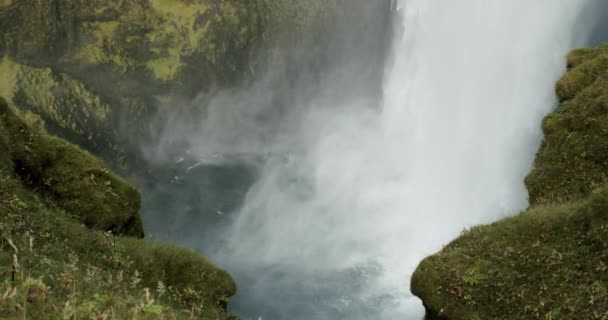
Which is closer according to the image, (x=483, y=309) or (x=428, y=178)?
(x=483, y=309)

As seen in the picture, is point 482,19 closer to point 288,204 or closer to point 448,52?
point 448,52

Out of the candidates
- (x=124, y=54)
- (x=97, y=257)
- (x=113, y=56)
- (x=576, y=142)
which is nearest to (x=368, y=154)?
(x=124, y=54)

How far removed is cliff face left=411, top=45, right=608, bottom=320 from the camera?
37.4ft

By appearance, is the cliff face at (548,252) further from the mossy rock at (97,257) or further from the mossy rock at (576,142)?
the mossy rock at (97,257)

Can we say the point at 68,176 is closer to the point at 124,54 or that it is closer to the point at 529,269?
the point at 529,269

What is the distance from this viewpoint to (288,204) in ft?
189

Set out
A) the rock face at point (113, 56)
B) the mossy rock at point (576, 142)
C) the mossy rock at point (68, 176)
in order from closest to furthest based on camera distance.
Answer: the mossy rock at point (576, 142), the mossy rock at point (68, 176), the rock face at point (113, 56)

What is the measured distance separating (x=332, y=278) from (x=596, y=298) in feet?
110

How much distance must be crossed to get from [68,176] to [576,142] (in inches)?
610

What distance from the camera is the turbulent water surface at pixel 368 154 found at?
40969mm

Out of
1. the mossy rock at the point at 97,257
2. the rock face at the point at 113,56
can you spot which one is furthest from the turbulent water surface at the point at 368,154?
the mossy rock at the point at 97,257

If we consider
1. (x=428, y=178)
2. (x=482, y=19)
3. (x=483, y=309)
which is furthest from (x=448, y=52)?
(x=483, y=309)

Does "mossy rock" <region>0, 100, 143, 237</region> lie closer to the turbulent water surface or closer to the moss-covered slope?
the moss-covered slope

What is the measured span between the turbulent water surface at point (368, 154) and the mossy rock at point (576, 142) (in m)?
19.5
